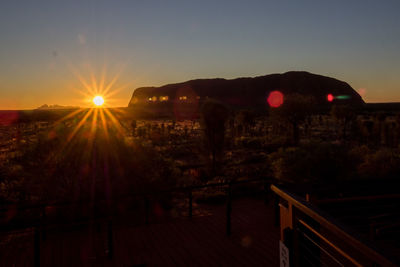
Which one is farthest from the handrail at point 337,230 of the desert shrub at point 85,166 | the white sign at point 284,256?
the desert shrub at point 85,166

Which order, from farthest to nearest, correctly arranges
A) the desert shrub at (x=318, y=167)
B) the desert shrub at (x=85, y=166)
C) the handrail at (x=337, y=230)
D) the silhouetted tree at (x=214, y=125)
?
the silhouetted tree at (x=214, y=125)
the desert shrub at (x=318, y=167)
the desert shrub at (x=85, y=166)
the handrail at (x=337, y=230)

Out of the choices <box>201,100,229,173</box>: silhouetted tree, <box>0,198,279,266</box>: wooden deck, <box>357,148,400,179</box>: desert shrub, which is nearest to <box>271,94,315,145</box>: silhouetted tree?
<box>201,100,229,173</box>: silhouetted tree

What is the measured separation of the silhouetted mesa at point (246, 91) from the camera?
11944 cm

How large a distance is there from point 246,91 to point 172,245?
419ft

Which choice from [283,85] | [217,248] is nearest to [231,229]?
[217,248]

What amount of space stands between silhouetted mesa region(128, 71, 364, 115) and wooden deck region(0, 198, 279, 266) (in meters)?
101

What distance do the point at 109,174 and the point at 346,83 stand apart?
528 ft

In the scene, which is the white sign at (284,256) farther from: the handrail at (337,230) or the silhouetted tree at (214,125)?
the silhouetted tree at (214,125)

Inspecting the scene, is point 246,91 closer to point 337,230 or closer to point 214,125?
point 214,125

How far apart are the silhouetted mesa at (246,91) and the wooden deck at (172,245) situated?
101 m

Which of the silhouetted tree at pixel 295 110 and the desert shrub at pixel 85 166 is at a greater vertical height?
the silhouetted tree at pixel 295 110

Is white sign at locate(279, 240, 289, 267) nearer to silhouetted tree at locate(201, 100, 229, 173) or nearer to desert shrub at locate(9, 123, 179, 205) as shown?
desert shrub at locate(9, 123, 179, 205)

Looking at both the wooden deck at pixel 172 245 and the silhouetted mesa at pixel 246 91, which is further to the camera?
the silhouetted mesa at pixel 246 91

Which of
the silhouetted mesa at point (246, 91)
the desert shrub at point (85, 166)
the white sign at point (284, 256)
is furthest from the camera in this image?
the silhouetted mesa at point (246, 91)
